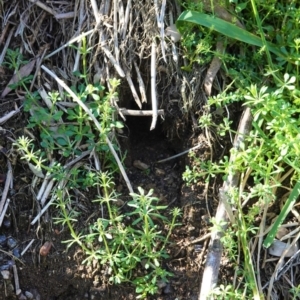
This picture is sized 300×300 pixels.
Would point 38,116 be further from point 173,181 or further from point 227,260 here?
point 227,260

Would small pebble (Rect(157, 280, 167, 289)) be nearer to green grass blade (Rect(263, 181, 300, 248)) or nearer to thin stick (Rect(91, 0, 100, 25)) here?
green grass blade (Rect(263, 181, 300, 248))

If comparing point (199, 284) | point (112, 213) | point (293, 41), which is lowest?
point (199, 284)

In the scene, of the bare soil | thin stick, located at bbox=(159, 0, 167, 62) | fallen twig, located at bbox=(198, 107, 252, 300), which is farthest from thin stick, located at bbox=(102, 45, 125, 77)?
fallen twig, located at bbox=(198, 107, 252, 300)

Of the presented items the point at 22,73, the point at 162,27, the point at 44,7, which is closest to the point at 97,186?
the point at 22,73

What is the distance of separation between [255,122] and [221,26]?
0.42 metres

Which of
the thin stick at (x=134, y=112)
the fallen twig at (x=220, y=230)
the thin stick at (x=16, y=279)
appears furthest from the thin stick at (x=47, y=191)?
the fallen twig at (x=220, y=230)

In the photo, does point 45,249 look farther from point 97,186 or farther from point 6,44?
point 6,44

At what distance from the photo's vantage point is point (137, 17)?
9.05ft

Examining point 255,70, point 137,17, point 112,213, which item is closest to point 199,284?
point 112,213

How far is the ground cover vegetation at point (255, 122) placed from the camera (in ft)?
8.25

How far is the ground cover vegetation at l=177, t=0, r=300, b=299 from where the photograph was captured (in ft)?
8.25

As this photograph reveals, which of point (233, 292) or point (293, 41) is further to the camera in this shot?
point (293, 41)

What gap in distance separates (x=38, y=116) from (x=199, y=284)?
898mm

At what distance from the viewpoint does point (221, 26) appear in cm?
270
